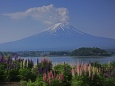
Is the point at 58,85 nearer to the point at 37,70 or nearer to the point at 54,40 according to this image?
the point at 37,70

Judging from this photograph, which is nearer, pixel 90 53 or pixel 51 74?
pixel 51 74

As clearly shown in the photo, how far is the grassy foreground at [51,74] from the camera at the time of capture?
11938mm

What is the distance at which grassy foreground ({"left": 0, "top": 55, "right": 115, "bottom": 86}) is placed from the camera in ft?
39.2

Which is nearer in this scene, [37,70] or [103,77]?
[103,77]

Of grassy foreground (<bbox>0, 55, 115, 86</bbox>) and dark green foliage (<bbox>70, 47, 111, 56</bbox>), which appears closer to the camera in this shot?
grassy foreground (<bbox>0, 55, 115, 86</bbox>)

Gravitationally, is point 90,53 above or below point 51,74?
above

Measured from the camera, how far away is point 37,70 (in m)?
14.9

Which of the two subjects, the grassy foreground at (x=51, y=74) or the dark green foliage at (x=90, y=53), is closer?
the grassy foreground at (x=51, y=74)

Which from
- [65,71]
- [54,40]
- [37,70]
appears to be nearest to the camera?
[65,71]

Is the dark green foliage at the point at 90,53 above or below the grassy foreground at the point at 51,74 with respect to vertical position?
above

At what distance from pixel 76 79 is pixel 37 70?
3.24m

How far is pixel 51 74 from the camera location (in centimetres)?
1189

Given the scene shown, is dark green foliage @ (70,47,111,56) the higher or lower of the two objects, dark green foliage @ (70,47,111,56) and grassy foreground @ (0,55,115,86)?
the higher

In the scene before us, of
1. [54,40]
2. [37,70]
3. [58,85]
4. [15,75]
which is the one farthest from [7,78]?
[54,40]
